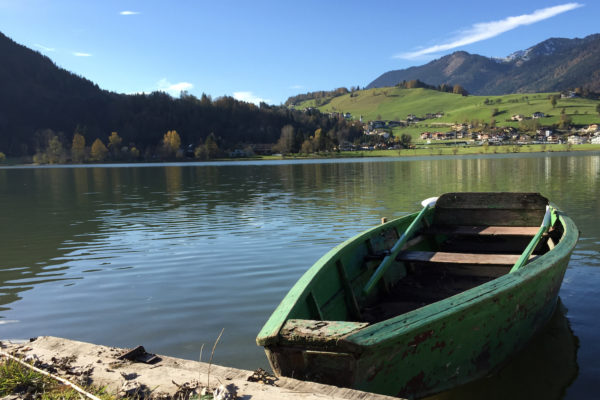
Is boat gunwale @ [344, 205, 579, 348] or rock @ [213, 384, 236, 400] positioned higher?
boat gunwale @ [344, 205, 579, 348]

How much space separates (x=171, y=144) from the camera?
558 feet

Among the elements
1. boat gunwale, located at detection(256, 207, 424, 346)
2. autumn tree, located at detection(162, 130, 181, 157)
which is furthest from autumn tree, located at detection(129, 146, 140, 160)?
boat gunwale, located at detection(256, 207, 424, 346)

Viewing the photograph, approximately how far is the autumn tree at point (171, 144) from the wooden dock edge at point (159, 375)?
168 metres

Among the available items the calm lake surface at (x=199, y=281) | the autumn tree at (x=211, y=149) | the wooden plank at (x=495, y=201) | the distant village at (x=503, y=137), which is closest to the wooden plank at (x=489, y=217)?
the wooden plank at (x=495, y=201)

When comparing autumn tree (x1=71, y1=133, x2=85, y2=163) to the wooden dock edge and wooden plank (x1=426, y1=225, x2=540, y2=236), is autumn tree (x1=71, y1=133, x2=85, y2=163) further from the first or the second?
the wooden dock edge

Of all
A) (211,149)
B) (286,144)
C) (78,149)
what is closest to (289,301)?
(211,149)

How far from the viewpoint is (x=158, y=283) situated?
31.9 feet

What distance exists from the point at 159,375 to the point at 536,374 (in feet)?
15.1

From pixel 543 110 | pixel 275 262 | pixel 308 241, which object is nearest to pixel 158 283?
pixel 275 262

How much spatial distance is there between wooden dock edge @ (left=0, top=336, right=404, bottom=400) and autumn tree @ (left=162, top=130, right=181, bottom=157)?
550 ft

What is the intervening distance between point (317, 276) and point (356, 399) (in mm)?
2010

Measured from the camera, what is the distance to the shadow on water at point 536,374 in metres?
5.16

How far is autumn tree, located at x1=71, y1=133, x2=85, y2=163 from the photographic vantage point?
6235 inches

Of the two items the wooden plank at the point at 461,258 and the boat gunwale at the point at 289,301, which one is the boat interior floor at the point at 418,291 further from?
the boat gunwale at the point at 289,301
